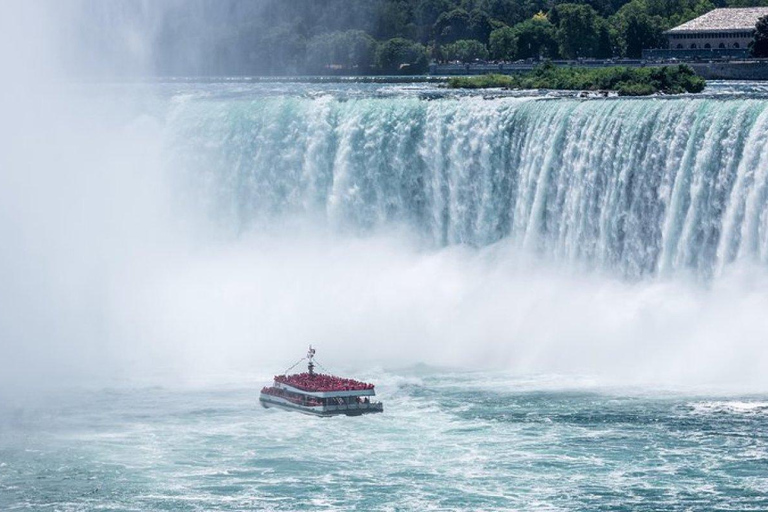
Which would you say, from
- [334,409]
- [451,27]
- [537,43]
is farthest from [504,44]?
[334,409]

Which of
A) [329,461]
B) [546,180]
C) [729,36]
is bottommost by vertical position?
[329,461]

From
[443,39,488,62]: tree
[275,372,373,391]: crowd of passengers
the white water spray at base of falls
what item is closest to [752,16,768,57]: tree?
[443,39,488,62]: tree

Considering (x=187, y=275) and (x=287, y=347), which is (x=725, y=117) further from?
(x=187, y=275)

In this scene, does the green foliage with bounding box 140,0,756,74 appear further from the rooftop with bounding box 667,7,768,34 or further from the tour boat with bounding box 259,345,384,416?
the tour boat with bounding box 259,345,384,416

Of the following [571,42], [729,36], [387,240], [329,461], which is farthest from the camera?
[571,42]

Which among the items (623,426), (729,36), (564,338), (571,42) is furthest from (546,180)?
→ (571,42)

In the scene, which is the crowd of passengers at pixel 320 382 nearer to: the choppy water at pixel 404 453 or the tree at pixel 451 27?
the choppy water at pixel 404 453
